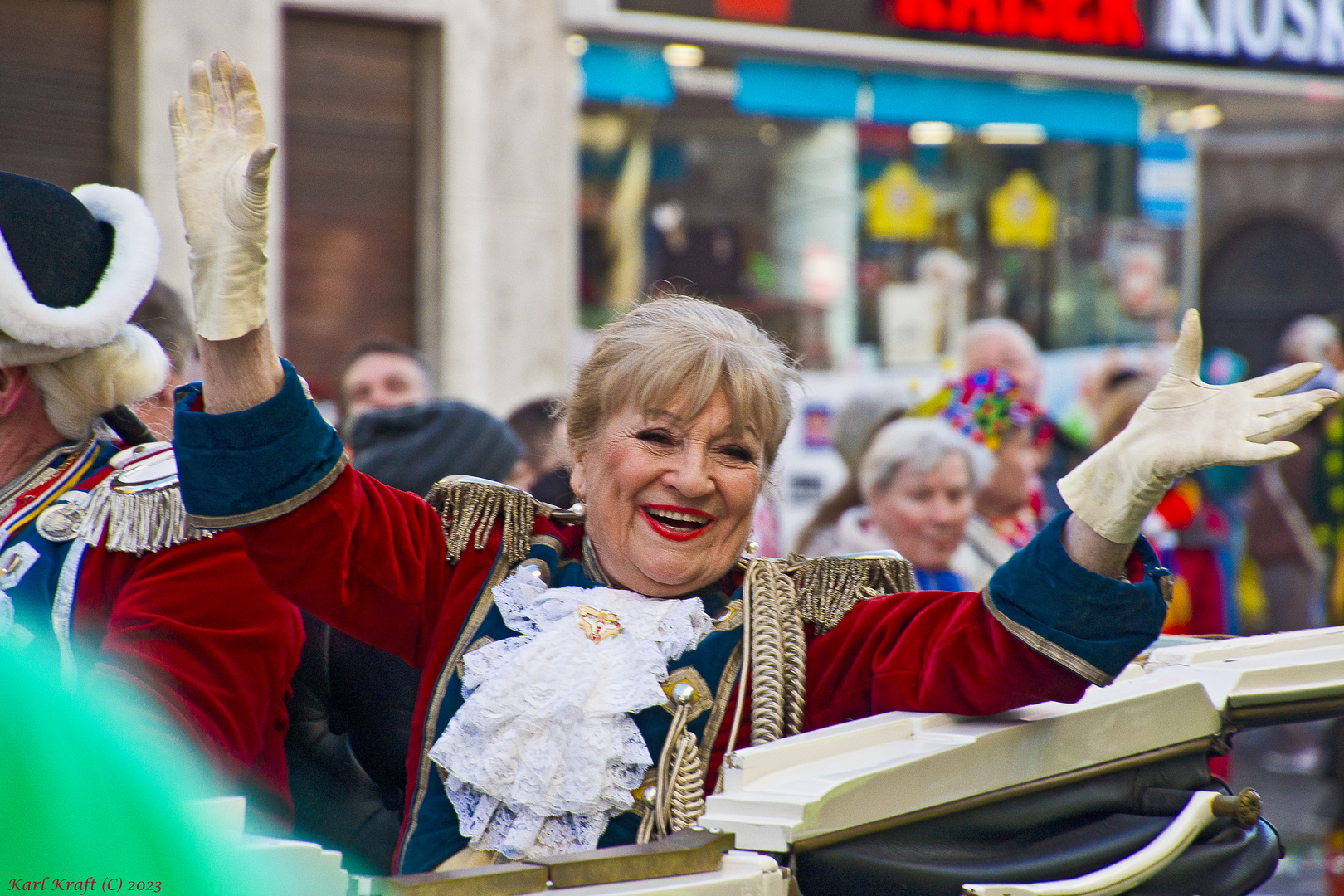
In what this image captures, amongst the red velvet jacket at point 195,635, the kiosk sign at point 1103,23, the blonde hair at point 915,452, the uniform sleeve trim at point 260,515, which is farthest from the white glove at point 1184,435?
the kiosk sign at point 1103,23

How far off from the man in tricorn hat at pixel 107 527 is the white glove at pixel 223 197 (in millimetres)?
420

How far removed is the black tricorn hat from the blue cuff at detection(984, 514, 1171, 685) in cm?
132

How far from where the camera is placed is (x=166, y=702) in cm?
192

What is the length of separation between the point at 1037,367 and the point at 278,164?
328 centimetres

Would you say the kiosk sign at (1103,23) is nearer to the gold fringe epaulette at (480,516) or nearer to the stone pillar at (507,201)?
the stone pillar at (507,201)

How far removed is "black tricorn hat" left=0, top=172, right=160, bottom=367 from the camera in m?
2.05

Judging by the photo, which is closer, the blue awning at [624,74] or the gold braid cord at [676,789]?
the gold braid cord at [676,789]

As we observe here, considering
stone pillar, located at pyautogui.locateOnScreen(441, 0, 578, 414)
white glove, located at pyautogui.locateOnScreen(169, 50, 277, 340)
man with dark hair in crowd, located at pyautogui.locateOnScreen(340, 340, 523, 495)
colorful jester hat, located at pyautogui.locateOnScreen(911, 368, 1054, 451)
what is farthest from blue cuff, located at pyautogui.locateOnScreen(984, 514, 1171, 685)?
stone pillar, located at pyautogui.locateOnScreen(441, 0, 578, 414)

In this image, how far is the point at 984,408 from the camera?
464cm

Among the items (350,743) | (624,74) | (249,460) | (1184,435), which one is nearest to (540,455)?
(350,743)

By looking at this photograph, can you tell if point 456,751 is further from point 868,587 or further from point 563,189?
point 563,189

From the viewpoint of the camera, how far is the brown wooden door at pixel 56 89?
538 centimetres

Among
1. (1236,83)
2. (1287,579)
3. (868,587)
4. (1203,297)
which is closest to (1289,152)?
(1203,297)

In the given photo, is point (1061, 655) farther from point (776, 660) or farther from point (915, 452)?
point (915, 452)
